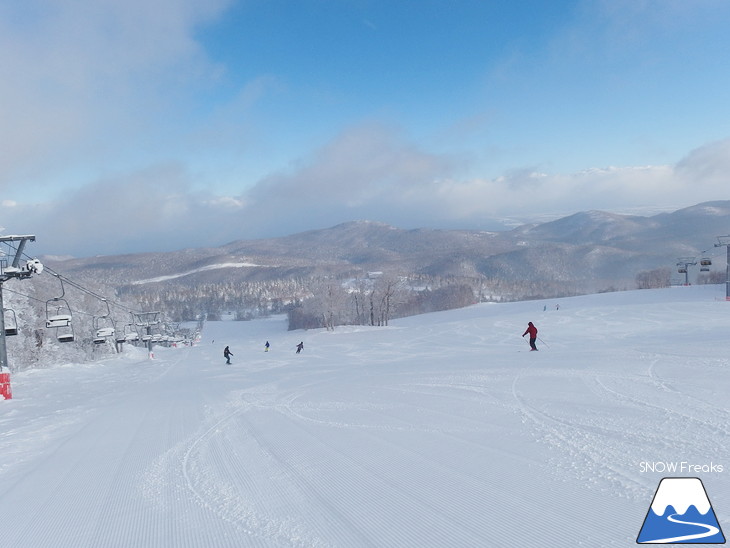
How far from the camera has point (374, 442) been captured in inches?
242

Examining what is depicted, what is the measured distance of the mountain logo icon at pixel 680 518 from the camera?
319 centimetres

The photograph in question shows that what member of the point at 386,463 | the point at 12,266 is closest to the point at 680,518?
the point at 386,463

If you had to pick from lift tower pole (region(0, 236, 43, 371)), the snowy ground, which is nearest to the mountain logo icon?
the snowy ground

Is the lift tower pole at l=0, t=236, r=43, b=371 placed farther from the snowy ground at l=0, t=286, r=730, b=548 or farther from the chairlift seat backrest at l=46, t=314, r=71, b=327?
the snowy ground at l=0, t=286, r=730, b=548

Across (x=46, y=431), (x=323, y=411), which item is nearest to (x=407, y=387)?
(x=323, y=411)

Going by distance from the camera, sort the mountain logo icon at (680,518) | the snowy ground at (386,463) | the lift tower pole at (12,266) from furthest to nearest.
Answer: the lift tower pole at (12,266) < the snowy ground at (386,463) < the mountain logo icon at (680,518)

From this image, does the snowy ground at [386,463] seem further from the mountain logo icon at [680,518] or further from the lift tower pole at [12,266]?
the lift tower pole at [12,266]

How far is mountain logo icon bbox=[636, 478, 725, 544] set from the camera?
10.5 feet

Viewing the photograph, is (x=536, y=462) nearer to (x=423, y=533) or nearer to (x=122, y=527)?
(x=423, y=533)

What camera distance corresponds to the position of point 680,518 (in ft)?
11.2

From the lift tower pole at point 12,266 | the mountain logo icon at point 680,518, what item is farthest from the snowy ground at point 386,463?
the lift tower pole at point 12,266

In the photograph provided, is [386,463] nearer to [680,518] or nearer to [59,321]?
[680,518]

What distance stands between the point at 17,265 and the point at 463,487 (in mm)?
18106

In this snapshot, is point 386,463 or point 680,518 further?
point 386,463
